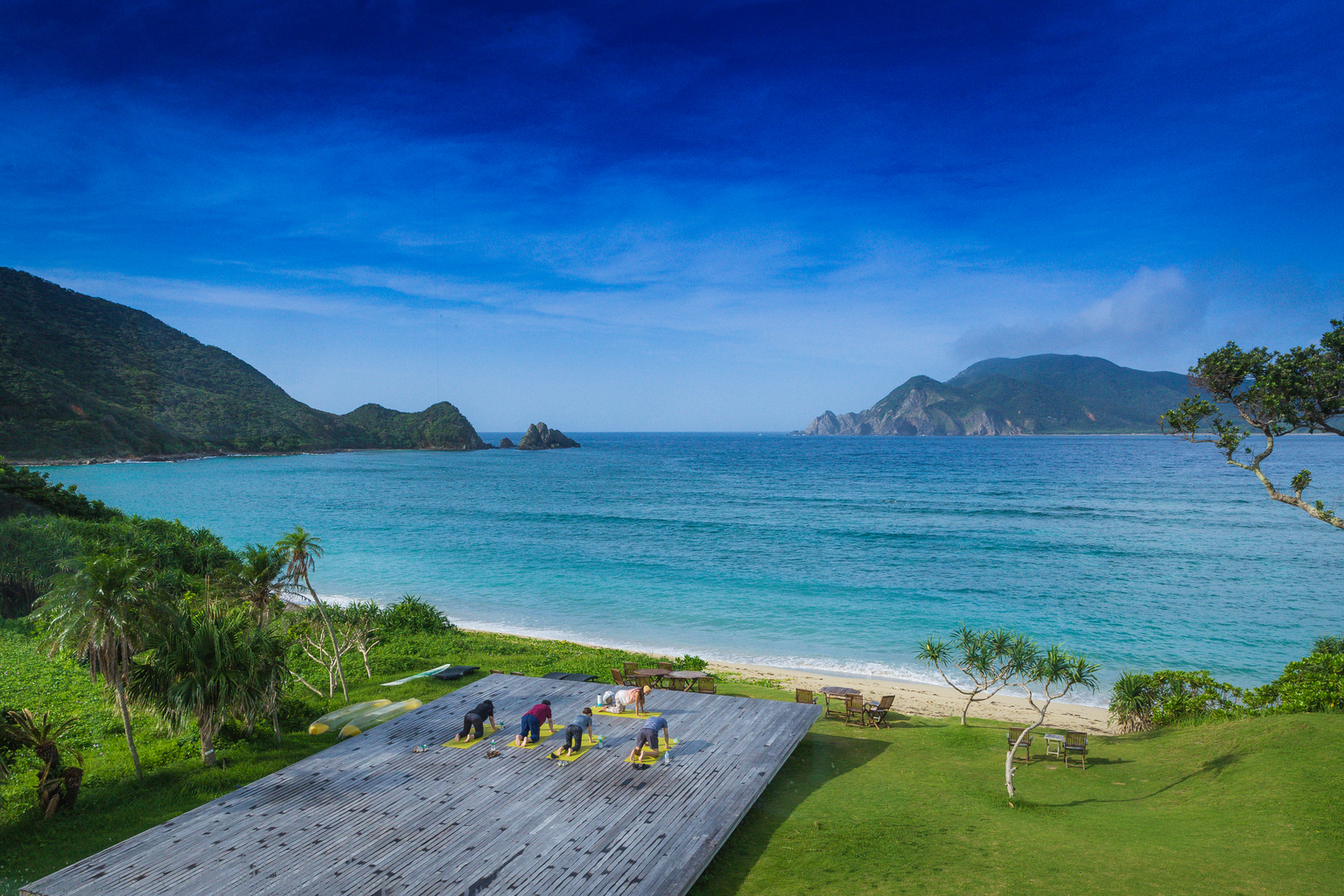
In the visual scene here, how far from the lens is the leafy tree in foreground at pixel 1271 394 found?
14.4m

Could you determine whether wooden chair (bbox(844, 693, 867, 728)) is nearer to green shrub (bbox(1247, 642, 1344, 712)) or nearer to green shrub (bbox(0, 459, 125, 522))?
green shrub (bbox(1247, 642, 1344, 712))

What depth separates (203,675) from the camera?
1192cm

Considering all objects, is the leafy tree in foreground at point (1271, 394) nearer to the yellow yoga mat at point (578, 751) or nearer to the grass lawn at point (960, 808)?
the grass lawn at point (960, 808)

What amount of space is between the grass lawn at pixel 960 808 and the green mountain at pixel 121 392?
372 feet

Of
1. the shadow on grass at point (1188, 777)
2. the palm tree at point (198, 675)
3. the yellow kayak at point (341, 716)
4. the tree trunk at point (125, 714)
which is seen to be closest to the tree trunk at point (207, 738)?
the palm tree at point (198, 675)

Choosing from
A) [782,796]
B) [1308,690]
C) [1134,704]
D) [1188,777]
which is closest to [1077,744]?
[1188,777]

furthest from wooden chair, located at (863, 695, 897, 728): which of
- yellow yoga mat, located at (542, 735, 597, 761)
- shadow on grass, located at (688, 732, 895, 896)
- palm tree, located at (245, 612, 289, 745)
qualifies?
palm tree, located at (245, 612, 289, 745)

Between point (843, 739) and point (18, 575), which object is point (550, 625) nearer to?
point (843, 739)

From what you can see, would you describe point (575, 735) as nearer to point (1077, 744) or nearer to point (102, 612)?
point (102, 612)

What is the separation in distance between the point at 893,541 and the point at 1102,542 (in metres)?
16.0

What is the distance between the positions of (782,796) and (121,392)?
510 feet

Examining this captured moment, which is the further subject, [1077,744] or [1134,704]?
[1134,704]

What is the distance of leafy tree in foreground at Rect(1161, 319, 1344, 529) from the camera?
14445 mm

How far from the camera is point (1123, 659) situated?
85.2 feet
